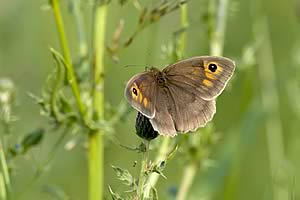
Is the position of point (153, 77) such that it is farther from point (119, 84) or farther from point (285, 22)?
point (285, 22)

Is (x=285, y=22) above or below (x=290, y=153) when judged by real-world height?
above

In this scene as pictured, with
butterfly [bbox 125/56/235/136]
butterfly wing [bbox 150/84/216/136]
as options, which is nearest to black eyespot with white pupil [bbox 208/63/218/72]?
butterfly [bbox 125/56/235/136]

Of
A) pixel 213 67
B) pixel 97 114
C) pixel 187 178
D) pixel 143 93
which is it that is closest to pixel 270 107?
pixel 187 178

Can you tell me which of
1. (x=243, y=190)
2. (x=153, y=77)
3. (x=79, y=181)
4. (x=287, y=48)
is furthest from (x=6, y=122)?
(x=287, y=48)

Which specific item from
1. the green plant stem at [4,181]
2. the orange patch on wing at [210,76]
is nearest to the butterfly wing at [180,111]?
the orange patch on wing at [210,76]

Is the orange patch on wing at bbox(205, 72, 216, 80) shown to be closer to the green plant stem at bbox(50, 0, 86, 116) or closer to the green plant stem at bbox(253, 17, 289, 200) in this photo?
the green plant stem at bbox(50, 0, 86, 116)

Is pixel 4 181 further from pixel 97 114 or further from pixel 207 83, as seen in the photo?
pixel 207 83
